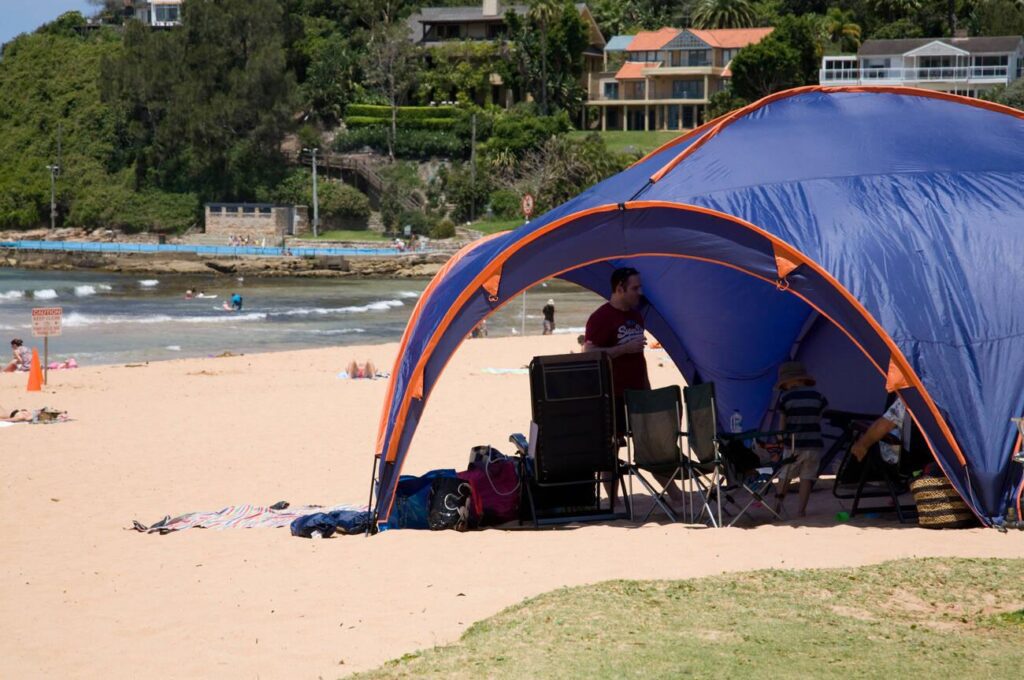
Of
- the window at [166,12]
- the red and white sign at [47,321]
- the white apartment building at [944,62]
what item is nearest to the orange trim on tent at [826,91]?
the red and white sign at [47,321]

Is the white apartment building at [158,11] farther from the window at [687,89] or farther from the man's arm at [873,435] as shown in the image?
the man's arm at [873,435]

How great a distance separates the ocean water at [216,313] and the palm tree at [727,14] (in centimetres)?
3491

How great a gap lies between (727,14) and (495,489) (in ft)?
260

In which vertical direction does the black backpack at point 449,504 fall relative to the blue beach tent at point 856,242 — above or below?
below

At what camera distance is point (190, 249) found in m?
68.6

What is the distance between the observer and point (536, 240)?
323 inches

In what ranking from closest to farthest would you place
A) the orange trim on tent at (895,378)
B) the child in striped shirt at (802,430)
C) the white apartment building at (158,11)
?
the orange trim on tent at (895,378) → the child in striped shirt at (802,430) → the white apartment building at (158,11)

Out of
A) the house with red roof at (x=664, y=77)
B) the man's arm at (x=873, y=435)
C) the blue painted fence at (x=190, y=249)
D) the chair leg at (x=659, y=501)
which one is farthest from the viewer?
the house with red roof at (x=664, y=77)

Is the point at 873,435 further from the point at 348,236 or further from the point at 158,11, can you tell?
the point at 158,11

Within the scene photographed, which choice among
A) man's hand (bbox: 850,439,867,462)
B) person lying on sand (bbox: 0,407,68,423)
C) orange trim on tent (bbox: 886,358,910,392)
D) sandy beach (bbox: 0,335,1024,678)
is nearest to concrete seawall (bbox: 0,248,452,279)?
person lying on sand (bbox: 0,407,68,423)

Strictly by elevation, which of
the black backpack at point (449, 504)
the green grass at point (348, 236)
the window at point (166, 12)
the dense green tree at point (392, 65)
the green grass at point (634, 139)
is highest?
the window at point (166, 12)

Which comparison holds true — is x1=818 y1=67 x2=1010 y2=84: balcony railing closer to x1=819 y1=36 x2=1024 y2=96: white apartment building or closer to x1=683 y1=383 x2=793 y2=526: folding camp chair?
x1=819 y1=36 x2=1024 y2=96: white apartment building

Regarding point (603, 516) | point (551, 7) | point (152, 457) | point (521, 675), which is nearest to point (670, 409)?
point (603, 516)

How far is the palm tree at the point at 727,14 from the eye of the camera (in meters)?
82.9
